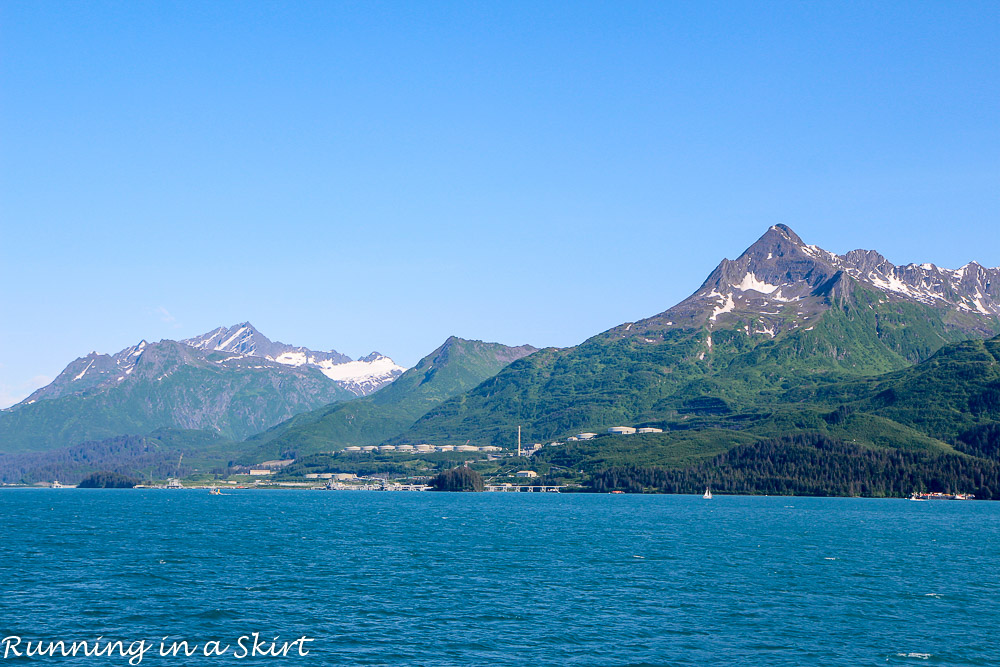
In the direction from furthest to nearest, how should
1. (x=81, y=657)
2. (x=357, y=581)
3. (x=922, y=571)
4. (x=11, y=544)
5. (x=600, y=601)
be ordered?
(x=11, y=544), (x=922, y=571), (x=357, y=581), (x=600, y=601), (x=81, y=657)

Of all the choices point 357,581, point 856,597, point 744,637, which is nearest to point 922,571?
point 856,597

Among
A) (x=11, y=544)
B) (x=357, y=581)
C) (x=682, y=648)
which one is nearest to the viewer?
(x=682, y=648)

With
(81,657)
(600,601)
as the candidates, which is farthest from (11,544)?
(600,601)

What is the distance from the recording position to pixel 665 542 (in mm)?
173250

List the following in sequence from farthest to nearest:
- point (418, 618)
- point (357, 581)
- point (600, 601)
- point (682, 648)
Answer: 1. point (357, 581)
2. point (600, 601)
3. point (418, 618)
4. point (682, 648)

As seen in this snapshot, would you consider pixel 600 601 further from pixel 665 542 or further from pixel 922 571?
pixel 665 542

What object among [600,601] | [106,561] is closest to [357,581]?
[600,601]

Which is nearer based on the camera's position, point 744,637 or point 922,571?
point 744,637

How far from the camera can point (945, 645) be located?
274 feet

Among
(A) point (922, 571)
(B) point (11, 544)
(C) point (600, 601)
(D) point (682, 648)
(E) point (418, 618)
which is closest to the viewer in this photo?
(D) point (682, 648)

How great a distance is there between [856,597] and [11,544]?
13312 centimetres

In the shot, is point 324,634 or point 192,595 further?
point 192,595

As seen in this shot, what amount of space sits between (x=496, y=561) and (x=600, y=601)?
38.9 metres

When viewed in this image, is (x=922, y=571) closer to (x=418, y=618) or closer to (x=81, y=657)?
(x=418, y=618)
